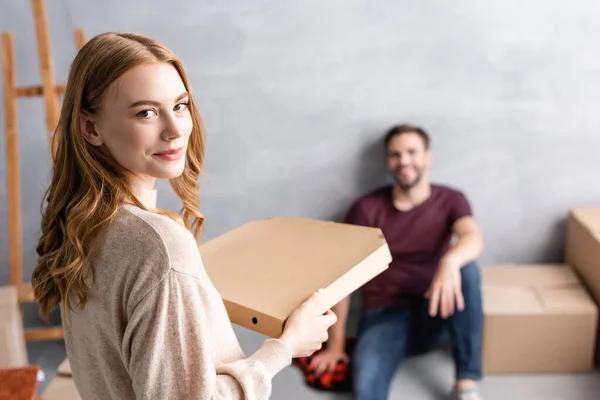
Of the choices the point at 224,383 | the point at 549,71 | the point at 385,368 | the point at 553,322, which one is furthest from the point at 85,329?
the point at 549,71

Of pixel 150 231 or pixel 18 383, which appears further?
pixel 18 383

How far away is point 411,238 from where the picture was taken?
2.31 m

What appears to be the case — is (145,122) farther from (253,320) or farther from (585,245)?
(585,245)

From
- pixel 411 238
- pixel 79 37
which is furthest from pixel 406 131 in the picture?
pixel 79 37

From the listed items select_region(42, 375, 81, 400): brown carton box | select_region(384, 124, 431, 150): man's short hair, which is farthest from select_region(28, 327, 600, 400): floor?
select_region(384, 124, 431, 150): man's short hair

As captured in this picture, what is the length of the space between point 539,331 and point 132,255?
67.3 inches

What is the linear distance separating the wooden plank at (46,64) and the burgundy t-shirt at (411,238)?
1.07 metres

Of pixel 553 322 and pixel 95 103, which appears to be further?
pixel 553 322

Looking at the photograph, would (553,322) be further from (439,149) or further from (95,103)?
(95,103)

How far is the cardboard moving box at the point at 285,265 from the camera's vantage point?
3.28ft

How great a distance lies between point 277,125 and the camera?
7.66 feet

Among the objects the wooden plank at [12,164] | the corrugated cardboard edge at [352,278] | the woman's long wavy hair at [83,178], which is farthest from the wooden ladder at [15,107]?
the corrugated cardboard edge at [352,278]

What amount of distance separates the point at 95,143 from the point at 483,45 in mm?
1703

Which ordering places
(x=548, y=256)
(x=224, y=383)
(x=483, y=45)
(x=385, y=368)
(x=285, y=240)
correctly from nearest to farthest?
(x=224, y=383) → (x=285, y=240) → (x=385, y=368) → (x=483, y=45) → (x=548, y=256)
